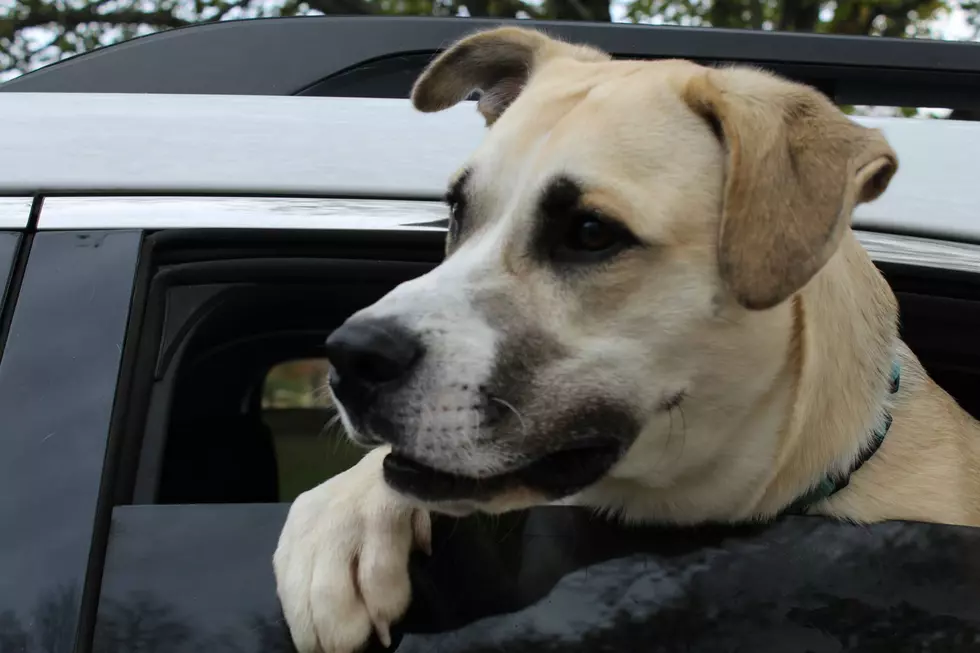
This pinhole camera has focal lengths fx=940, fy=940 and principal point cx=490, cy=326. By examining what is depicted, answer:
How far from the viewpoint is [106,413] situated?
1.29 meters

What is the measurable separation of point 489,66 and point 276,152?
0.72 metres

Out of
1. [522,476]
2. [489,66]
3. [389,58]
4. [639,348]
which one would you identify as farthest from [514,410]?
[489,66]

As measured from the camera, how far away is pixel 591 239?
1.53 meters

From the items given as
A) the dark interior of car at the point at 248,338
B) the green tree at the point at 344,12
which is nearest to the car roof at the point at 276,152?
the dark interior of car at the point at 248,338

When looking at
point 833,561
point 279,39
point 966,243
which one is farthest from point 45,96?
point 966,243

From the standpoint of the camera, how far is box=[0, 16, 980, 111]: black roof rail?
72.9 inches

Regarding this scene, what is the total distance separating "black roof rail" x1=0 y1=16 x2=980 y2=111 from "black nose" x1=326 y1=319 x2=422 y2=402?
757 mm

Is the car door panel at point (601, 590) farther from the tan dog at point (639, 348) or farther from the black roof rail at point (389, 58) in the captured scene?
the black roof rail at point (389, 58)

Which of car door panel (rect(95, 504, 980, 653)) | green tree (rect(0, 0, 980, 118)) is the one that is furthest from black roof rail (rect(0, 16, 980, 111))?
green tree (rect(0, 0, 980, 118))

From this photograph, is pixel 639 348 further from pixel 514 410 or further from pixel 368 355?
pixel 368 355

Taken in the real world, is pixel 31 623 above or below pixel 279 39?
below

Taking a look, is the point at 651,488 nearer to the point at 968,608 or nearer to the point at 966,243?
the point at 968,608

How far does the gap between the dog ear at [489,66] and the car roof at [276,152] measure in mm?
123

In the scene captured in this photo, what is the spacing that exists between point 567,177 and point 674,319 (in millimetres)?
292
